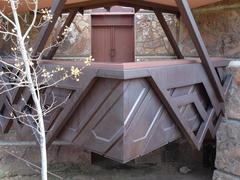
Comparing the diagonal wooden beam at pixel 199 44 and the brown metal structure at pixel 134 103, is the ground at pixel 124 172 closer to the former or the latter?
the brown metal structure at pixel 134 103

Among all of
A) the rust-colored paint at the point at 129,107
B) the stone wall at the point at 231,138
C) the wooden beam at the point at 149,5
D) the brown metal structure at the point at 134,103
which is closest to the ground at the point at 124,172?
the stone wall at the point at 231,138

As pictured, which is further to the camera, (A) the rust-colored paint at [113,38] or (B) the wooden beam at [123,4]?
(A) the rust-colored paint at [113,38]

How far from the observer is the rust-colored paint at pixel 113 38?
400cm

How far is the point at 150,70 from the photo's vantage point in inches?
77.4

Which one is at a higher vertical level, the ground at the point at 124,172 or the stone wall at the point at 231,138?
the stone wall at the point at 231,138

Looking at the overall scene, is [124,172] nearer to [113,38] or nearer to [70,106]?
[113,38]

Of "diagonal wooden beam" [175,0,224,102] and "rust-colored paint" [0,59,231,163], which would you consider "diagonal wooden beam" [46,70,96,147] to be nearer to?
"rust-colored paint" [0,59,231,163]

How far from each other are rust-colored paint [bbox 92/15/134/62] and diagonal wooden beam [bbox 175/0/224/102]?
158cm

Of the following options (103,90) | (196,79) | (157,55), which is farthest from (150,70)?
(157,55)

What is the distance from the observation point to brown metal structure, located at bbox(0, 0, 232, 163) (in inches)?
75.0

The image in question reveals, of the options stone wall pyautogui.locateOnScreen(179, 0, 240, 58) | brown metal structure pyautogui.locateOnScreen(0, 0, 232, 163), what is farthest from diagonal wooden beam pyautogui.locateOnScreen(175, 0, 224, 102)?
stone wall pyautogui.locateOnScreen(179, 0, 240, 58)

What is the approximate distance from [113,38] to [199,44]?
179 cm

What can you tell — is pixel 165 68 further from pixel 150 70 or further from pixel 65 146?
pixel 65 146

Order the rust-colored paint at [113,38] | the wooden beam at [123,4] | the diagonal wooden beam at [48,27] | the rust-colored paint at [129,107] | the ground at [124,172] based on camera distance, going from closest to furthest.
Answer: the rust-colored paint at [129,107] → the diagonal wooden beam at [48,27] → the wooden beam at [123,4] → the ground at [124,172] → the rust-colored paint at [113,38]
